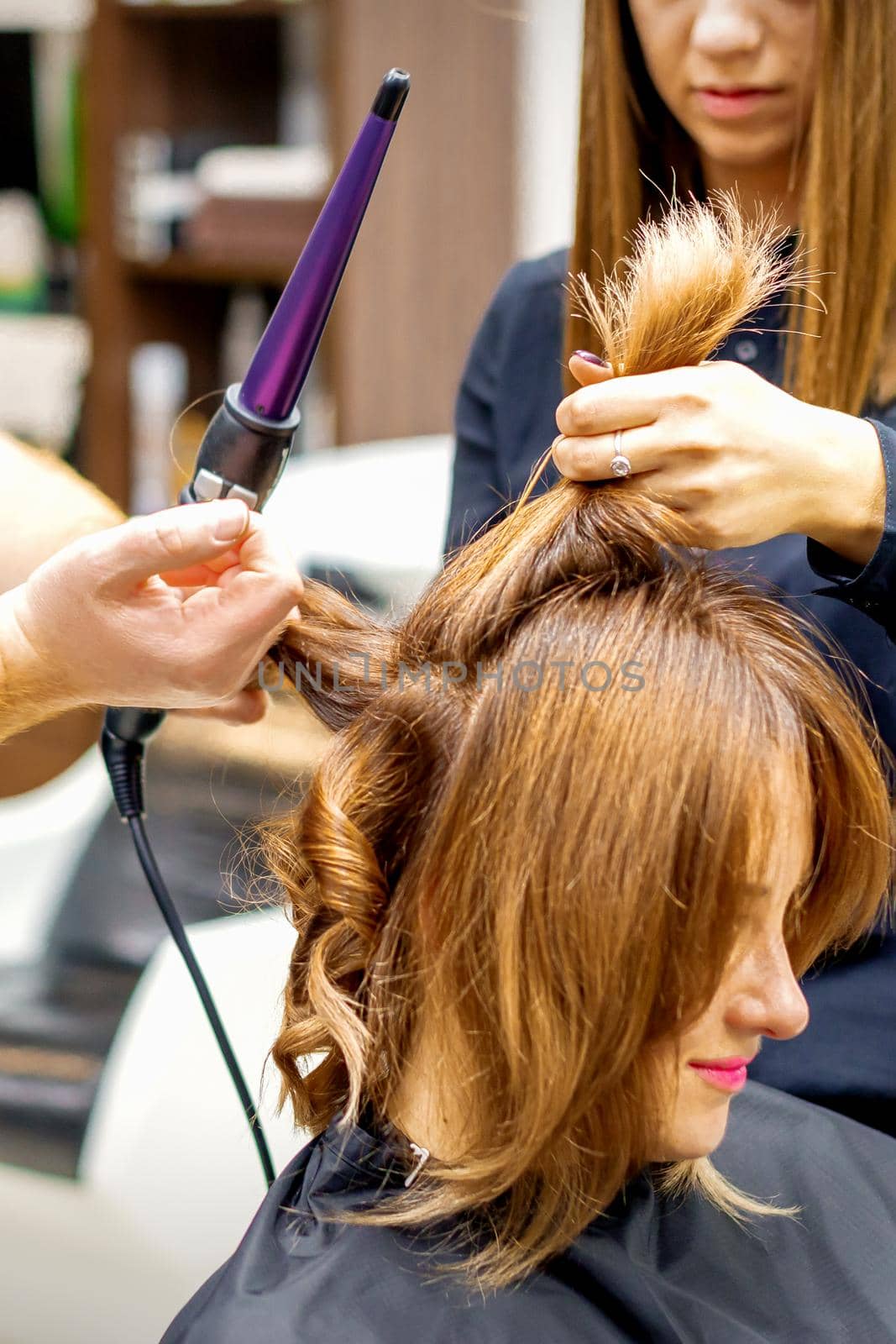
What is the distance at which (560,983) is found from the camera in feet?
2.05

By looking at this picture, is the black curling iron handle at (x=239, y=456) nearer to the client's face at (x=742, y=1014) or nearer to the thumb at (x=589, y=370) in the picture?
the thumb at (x=589, y=370)

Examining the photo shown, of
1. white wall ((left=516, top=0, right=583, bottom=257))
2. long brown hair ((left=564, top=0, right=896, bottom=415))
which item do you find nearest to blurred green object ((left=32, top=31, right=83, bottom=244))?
white wall ((left=516, top=0, right=583, bottom=257))

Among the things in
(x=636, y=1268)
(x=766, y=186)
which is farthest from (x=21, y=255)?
(x=636, y=1268)

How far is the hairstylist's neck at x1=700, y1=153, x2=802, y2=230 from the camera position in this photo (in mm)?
906

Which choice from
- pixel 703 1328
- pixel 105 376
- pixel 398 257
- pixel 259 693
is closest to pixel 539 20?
pixel 398 257

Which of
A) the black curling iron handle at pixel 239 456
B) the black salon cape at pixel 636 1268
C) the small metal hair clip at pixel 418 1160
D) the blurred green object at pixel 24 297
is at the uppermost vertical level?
the black curling iron handle at pixel 239 456

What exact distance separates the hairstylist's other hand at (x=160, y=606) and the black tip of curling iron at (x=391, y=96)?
21cm

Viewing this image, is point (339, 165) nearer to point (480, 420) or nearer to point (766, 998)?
point (480, 420)

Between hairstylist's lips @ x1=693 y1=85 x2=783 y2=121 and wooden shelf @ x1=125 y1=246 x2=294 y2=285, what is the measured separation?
149 centimetres

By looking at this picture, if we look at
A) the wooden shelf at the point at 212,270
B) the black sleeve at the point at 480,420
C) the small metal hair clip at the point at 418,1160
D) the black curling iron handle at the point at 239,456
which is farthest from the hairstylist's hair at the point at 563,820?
the wooden shelf at the point at 212,270

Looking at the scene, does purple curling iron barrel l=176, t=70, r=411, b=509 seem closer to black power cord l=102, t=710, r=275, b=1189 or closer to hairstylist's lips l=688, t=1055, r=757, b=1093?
black power cord l=102, t=710, r=275, b=1189

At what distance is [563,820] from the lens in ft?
2.03

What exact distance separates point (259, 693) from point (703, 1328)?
462 mm

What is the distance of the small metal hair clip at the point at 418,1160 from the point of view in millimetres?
700
